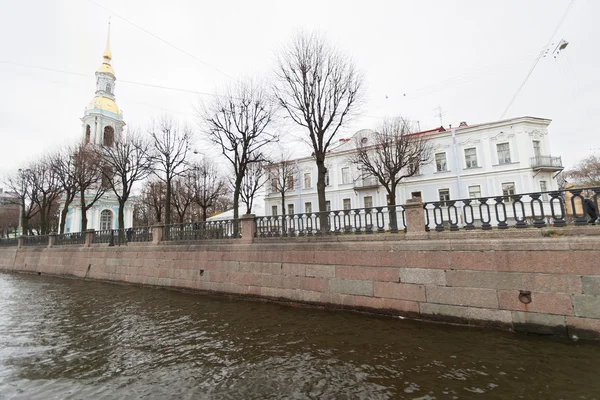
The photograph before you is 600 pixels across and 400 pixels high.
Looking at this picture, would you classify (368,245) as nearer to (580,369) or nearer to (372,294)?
(372,294)

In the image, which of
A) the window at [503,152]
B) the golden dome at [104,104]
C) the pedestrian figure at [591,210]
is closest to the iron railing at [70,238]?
the pedestrian figure at [591,210]

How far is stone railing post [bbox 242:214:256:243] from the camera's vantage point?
10.4 m

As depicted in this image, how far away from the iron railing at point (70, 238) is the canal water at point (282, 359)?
11.3 m

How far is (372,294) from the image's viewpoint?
7605 millimetres

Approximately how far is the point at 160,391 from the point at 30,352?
3578mm

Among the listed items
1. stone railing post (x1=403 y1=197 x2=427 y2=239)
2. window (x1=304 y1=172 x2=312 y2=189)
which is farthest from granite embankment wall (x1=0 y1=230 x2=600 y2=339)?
window (x1=304 y1=172 x2=312 y2=189)

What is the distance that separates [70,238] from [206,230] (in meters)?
12.9

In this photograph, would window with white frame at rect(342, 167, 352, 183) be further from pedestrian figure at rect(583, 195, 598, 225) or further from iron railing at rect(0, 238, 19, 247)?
iron railing at rect(0, 238, 19, 247)

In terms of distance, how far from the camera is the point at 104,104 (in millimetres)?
→ 39438

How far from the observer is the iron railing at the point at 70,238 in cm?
1808

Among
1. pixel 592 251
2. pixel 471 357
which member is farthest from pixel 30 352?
pixel 592 251

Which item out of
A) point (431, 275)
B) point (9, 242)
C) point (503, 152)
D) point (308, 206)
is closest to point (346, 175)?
point (308, 206)

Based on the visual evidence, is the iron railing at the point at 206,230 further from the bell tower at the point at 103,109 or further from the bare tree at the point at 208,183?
the bell tower at the point at 103,109

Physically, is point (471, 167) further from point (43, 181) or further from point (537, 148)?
point (43, 181)
